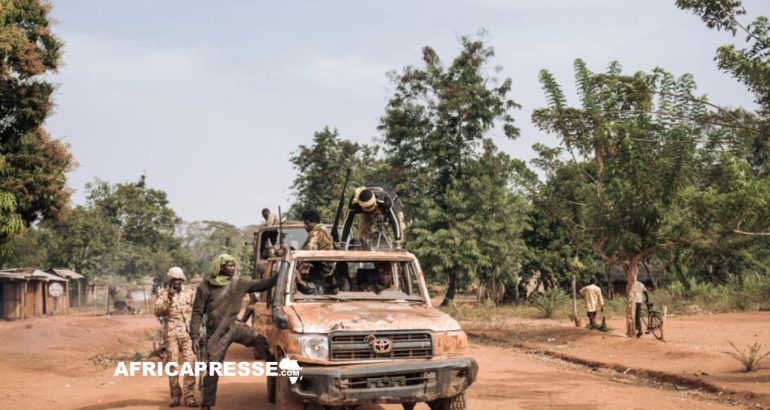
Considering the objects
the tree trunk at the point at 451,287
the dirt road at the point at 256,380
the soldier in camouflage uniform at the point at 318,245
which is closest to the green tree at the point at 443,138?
the tree trunk at the point at 451,287

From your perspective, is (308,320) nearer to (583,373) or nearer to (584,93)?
(583,373)

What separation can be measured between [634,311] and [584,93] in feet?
19.0

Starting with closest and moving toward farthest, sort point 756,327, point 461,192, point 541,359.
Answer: point 541,359, point 756,327, point 461,192

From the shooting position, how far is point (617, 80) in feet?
50.6

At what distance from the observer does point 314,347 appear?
6727 mm

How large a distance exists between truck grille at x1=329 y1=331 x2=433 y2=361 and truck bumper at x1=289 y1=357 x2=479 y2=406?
0.10m

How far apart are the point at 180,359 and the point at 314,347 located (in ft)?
11.1

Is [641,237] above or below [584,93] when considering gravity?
below

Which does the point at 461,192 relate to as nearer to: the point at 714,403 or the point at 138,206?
the point at 714,403

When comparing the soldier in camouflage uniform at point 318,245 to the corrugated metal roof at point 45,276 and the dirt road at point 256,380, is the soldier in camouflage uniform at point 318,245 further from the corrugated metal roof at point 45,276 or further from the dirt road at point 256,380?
the corrugated metal roof at point 45,276

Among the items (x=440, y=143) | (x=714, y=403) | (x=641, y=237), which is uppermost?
(x=440, y=143)

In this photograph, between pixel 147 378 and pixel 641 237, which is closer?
pixel 147 378

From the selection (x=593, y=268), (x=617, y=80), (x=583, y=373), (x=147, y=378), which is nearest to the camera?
(x=147, y=378)

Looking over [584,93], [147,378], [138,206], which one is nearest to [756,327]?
[584,93]
